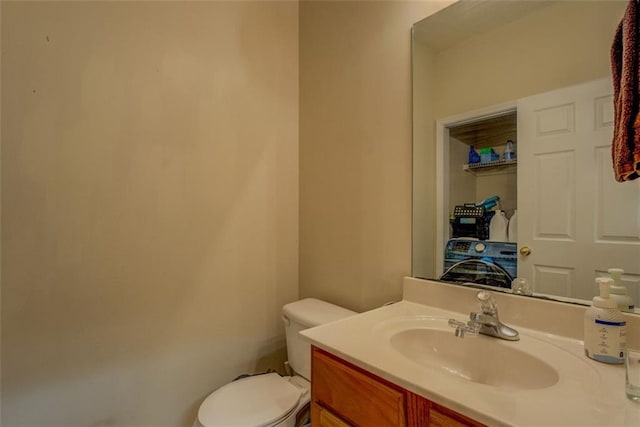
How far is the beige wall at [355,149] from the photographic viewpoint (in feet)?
4.25

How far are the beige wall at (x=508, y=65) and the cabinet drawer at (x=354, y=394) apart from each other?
23.0 inches

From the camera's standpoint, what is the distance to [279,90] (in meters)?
1.71

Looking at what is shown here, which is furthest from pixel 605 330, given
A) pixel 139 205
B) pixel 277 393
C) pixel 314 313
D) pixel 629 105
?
pixel 139 205

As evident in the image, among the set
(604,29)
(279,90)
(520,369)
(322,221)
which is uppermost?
(279,90)

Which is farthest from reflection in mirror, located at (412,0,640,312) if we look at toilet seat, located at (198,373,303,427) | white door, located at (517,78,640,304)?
toilet seat, located at (198,373,303,427)

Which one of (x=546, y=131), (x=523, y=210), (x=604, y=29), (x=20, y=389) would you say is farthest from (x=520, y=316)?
(x=20, y=389)

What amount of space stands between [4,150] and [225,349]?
1.19 meters

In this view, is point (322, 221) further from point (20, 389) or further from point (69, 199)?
point (20, 389)

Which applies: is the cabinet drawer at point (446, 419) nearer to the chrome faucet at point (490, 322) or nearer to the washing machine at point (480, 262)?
the chrome faucet at point (490, 322)

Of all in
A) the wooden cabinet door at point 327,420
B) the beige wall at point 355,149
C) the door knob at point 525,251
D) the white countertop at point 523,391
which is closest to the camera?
the white countertop at point 523,391

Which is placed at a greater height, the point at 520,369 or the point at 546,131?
the point at 546,131

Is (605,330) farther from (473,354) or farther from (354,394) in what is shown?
(354,394)

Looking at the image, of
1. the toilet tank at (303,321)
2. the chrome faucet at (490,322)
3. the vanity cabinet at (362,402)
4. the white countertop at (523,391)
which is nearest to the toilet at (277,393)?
the toilet tank at (303,321)

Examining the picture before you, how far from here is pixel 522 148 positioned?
1.01 m
